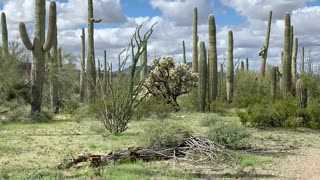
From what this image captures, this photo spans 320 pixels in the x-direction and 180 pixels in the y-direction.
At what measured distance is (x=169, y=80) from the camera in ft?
90.0

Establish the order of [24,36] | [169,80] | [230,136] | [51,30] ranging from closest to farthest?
1. [230,136]
2. [24,36]
3. [51,30]
4. [169,80]

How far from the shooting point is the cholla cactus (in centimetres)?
2697

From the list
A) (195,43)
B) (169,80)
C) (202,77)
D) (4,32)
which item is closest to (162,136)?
(202,77)

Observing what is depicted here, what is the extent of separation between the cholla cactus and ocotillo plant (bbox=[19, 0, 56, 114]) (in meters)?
6.62

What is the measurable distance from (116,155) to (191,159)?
1.63m

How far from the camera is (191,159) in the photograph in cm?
1126

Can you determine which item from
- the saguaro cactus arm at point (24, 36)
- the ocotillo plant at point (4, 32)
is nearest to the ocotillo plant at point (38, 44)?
the saguaro cactus arm at point (24, 36)

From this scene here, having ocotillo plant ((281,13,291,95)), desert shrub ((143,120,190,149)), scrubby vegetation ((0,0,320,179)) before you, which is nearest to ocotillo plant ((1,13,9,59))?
scrubby vegetation ((0,0,320,179))

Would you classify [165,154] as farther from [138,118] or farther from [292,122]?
[138,118]

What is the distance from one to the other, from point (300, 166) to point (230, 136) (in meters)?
2.33

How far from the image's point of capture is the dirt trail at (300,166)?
10.1 meters

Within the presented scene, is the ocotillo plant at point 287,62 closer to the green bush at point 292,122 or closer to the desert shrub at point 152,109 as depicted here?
the desert shrub at point 152,109

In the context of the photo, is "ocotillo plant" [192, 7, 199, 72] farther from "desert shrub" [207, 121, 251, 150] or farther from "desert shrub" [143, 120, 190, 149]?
"desert shrub" [143, 120, 190, 149]

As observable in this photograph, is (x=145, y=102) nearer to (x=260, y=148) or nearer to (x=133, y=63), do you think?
(x=133, y=63)
